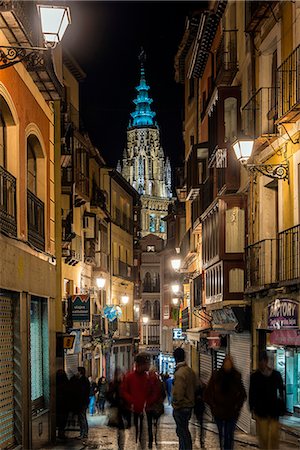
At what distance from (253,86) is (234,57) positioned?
4052 mm

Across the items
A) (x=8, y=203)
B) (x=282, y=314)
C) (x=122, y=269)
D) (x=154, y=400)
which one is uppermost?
(x=8, y=203)

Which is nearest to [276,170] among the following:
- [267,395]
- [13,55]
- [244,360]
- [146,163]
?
[267,395]

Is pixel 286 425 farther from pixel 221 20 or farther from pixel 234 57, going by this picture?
pixel 221 20

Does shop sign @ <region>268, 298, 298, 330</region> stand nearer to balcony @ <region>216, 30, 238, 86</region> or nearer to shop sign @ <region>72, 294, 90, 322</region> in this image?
balcony @ <region>216, 30, 238, 86</region>

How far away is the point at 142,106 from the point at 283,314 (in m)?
169

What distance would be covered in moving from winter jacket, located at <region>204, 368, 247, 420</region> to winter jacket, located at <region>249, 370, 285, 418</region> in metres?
0.30

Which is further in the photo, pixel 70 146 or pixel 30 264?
pixel 70 146

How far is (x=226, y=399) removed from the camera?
13188 millimetres

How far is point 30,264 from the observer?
53.1 feet

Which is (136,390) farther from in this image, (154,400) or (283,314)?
(283,314)

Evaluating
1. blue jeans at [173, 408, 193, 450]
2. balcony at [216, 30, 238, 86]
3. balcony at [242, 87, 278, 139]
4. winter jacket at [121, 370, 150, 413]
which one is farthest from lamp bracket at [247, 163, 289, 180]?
balcony at [216, 30, 238, 86]

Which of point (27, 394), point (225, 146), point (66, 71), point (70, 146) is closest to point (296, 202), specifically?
point (27, 394)

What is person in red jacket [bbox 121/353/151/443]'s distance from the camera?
1452cm

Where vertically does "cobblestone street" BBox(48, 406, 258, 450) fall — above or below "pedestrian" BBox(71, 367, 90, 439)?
below
